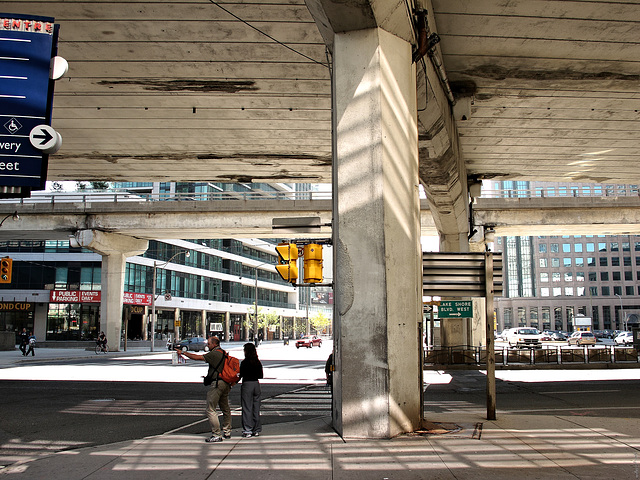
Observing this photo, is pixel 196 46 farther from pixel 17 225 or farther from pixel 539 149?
pixel 17 225

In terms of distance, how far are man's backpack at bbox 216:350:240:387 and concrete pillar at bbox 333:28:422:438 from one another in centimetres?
174

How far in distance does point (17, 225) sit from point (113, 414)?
31.1 meters

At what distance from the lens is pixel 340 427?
330 inches

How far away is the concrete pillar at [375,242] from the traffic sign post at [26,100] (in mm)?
4406

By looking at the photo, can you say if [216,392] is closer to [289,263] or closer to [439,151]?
[289,263]

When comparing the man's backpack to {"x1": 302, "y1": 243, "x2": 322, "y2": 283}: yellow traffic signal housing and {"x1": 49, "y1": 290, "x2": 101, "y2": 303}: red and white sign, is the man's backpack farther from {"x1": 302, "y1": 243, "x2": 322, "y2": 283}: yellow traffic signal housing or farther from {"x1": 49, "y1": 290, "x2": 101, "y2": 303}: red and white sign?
{"x1": 49, "y1": 290, "x2": 101, "y2": 303}: red and white sign

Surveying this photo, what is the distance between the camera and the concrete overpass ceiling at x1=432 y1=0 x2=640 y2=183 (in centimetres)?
1205

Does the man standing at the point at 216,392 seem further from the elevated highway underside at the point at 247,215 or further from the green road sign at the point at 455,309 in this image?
the elevated highway underside at the point at 247,215

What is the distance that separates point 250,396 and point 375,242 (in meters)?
3.37

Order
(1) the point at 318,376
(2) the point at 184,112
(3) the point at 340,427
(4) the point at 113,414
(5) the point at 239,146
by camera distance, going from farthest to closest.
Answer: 1. (1) the point at 318,376
2. (5) the point at 239,146
3. (2) the point at 184,112
4. (4) the point at 113,414
5. (3) the point at 340,427

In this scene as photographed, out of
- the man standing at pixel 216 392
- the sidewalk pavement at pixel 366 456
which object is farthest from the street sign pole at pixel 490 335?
the man standing at pixel 216 392

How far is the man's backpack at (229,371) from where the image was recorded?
9.16 meters

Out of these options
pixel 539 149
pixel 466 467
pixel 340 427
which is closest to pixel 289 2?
pixel 340 427

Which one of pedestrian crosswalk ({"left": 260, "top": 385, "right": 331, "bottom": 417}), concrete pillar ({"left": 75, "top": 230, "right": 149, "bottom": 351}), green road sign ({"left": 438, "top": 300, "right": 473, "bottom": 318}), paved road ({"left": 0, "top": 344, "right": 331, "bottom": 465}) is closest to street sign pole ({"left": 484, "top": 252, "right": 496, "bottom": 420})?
pedestrian crosswalk ({"left": 260, "top": 385, "right": 331, "bottom": 417})
